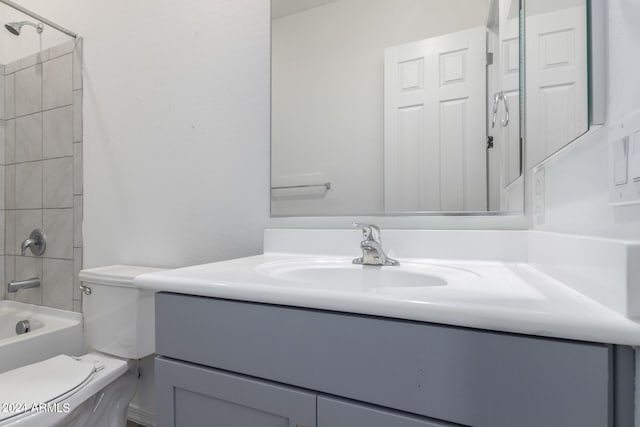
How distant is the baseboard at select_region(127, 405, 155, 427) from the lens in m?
1.37

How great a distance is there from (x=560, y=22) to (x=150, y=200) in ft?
4.73

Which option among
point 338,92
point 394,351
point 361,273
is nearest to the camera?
point 394,351

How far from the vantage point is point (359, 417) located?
1.63 ft

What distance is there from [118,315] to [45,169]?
1.03 meters

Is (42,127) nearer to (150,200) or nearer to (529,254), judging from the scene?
(150,200)

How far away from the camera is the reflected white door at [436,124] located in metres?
0.94

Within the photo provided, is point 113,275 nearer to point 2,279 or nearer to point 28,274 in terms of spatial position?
point 28,274

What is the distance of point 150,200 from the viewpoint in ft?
4.56

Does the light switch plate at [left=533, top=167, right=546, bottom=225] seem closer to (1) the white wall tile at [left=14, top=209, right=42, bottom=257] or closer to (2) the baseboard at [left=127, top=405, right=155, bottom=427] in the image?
(2) the baseboard at [left=127, top=405, right=155, bottom=427]

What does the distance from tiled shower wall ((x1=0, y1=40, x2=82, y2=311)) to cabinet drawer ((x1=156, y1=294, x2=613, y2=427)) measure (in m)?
1.37

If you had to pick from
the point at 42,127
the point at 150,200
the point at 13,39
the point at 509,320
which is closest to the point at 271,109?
the point at 150,200

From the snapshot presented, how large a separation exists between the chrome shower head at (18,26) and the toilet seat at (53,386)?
1.63 metres

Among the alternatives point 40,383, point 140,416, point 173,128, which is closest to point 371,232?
point 173,128

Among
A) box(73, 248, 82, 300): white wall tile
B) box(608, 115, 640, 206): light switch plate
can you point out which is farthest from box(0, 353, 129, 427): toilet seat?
box(608, 115, 640, 206): light switch plate
